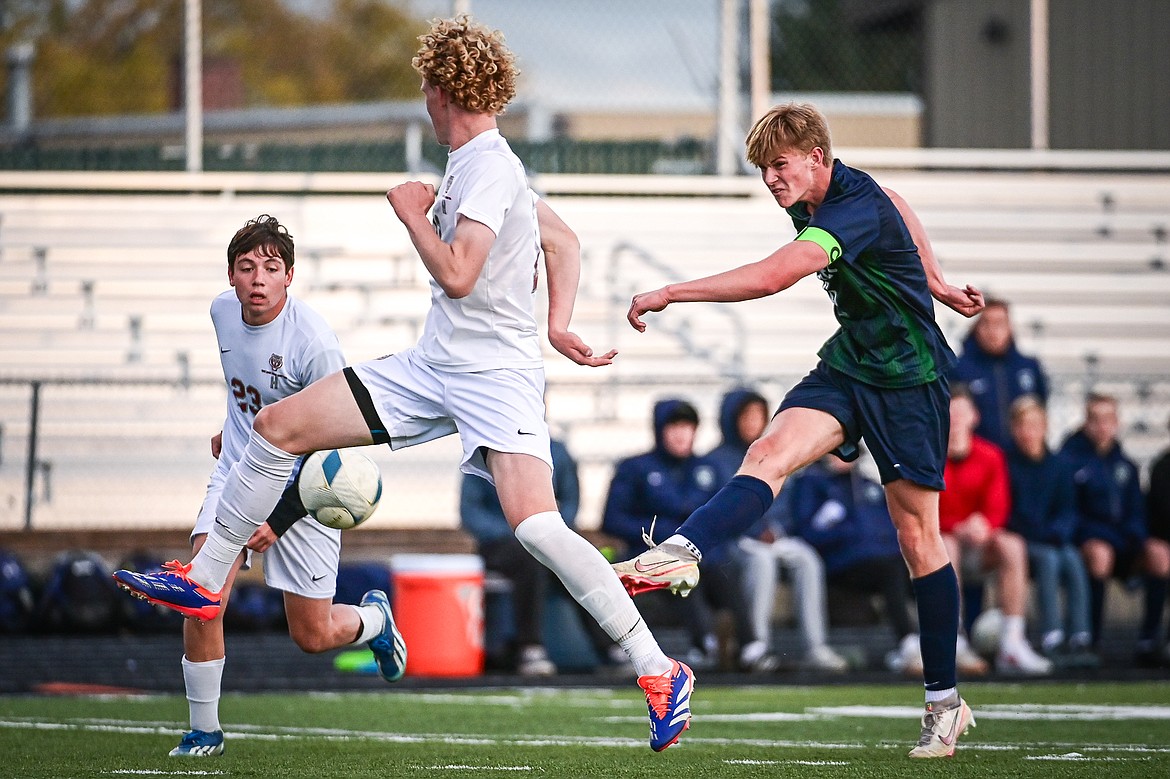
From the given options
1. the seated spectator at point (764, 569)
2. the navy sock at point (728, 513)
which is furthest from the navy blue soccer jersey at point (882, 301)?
the seated spectator at point (764, 569)

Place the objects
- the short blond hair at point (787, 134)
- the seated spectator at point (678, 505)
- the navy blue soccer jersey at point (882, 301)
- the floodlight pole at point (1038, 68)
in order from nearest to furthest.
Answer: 1. the short blond hair at point (787, 134)
2. the navy blue soccer jersey at point (882, 301)
3. the seated spectator at point (678, 505)
4. the floodlight pole at point (1038, 68)

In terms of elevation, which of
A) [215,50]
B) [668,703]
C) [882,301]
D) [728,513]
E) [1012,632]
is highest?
[215,50]

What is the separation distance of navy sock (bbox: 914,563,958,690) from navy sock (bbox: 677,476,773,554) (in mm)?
694

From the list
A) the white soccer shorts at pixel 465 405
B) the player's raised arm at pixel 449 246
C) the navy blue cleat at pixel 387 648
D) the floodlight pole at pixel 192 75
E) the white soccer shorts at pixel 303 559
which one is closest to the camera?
the player's raised arm at pixel 449 246

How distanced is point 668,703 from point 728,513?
2.32 feet

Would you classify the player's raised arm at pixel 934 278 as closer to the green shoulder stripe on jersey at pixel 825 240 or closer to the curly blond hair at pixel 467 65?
the green shoulder stripe on jersey at pixel 825 240

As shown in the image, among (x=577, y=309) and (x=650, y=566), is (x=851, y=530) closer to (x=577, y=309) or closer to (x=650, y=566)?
(x=577, y=309)

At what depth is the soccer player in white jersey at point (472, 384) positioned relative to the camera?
15.4ft

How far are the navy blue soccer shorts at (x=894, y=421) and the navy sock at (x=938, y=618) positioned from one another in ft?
1.08

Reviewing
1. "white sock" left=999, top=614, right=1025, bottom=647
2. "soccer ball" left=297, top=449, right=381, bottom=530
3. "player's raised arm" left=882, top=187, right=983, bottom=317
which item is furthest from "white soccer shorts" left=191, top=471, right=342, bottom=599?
"white sock" left=999, top=614, right=1025, bottom=647

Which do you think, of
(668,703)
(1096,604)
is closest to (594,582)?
(668,703)

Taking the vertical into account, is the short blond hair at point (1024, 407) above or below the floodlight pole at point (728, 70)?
below

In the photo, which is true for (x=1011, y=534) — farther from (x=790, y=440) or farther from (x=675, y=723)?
(x=675, y=723)

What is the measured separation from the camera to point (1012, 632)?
32.2 feet
